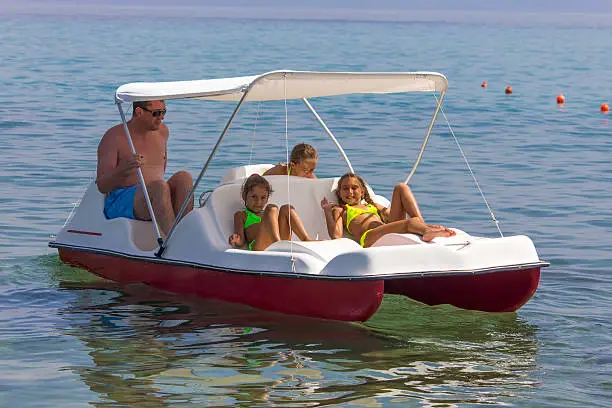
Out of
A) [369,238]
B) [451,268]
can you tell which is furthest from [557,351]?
[369,238]

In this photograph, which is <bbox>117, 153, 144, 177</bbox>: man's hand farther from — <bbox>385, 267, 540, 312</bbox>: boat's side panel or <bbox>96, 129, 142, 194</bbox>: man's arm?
<bbox>385, 267, 540, 312</bbox>: boat's side panel

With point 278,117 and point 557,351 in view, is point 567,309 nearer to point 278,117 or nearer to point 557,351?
point 557,351

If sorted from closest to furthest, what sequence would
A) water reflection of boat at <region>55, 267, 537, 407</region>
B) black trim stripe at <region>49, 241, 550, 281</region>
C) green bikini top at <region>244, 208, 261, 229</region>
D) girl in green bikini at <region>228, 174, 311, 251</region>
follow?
water reflection of boat at <region>55, 267, 537, 407</region> → black trim stripe at <region>49, 241, 550, 281</region> → girl in green bikini at <region>228, 174, 311, 251</region> → green bikini top at <region>244, 208, 261, 229</region>

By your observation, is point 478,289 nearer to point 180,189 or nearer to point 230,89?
point 230,89

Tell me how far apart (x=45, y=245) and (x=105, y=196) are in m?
2.13

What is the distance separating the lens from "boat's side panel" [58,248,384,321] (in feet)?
29.7

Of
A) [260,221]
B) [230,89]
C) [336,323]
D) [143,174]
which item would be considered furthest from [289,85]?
[336,323]

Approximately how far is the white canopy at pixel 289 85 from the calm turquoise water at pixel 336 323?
162cm

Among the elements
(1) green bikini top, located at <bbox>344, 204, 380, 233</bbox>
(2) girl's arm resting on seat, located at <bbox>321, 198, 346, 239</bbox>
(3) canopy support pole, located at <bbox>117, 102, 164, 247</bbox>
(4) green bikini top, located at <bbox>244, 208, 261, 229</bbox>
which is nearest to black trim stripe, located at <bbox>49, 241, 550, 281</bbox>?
(3) canopy support pole, located at <bbox>117, 102, 164, 247</bbox>

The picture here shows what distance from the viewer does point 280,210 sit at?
10.1 metres

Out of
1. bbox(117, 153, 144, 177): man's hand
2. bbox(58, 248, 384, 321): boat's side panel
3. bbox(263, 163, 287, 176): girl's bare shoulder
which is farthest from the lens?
bbox(263, 163, 287, 176): girl's bare shoulder

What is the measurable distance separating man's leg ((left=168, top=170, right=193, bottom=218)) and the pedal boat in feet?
0.96

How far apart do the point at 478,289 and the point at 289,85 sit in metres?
2.09

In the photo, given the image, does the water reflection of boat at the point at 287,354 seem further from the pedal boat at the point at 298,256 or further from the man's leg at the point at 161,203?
the man's leg at the point at 161,203
